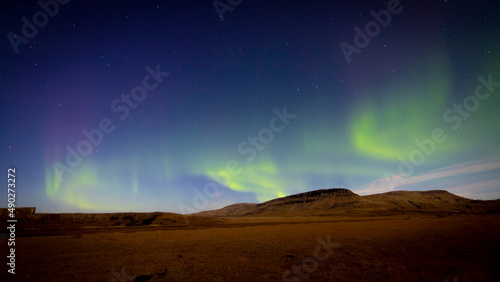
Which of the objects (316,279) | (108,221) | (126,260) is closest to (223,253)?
(126,260)

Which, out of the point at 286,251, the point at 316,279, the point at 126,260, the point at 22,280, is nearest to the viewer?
the point at 316,279

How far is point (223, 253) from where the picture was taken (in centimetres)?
1452

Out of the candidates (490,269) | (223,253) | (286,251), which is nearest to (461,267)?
(490,269)

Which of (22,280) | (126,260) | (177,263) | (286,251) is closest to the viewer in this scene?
(22,280)

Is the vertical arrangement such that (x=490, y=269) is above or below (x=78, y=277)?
below

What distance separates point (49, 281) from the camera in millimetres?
9070

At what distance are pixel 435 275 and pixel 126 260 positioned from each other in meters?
15.7

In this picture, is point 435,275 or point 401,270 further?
point 401,270

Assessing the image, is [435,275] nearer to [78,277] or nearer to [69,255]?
[78,277]

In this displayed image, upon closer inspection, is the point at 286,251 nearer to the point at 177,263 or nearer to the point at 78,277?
the point at 177,263

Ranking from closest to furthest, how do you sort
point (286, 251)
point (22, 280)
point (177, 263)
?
point (22, 280)
point (177, 263)
point (286, 251)

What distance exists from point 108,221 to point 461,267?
78.5 metres

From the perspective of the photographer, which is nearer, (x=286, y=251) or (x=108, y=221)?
(x=286, y=251)

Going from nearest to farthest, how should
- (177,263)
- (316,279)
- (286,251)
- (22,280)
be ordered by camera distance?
(316,279)
(22,280)
(177,263)
(286,251)
